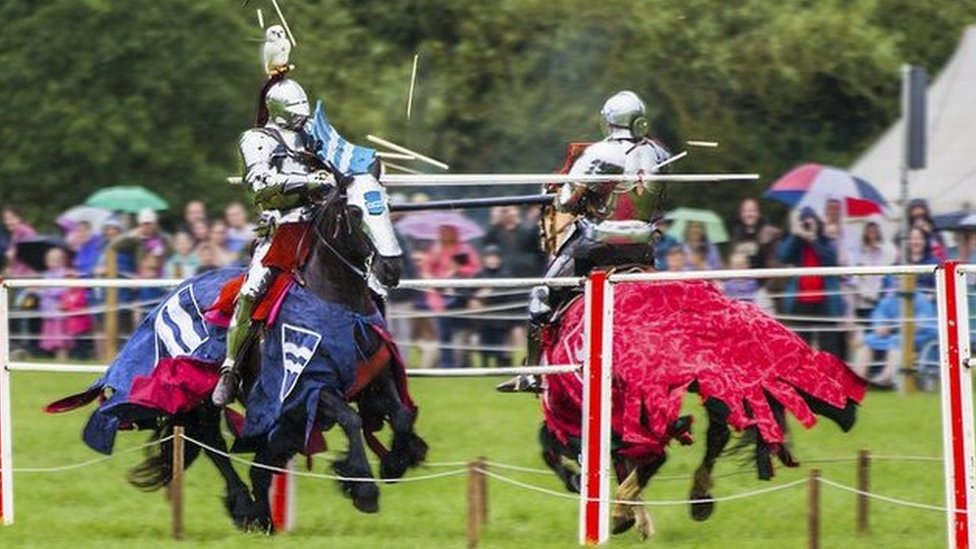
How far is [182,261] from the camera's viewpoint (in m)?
19.8

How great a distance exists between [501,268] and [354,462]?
7.80 meters

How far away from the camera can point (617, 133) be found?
1208 centimetres

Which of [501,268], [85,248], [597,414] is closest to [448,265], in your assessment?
[501,268]

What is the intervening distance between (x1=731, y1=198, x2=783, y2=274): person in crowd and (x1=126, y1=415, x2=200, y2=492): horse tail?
7235 mm

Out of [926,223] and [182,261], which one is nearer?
Result: [926,223]

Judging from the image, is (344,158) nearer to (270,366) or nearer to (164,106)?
(270,366)

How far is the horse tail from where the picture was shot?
41.1 ft

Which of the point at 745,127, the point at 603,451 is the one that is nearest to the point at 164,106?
the point at 745,127

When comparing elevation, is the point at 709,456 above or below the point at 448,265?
below

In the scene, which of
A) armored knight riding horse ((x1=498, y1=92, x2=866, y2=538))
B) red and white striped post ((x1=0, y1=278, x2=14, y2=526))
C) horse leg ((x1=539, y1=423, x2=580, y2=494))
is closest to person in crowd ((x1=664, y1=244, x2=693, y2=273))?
horse leg ((x1=539, y1=423, x2=580, y2=494))

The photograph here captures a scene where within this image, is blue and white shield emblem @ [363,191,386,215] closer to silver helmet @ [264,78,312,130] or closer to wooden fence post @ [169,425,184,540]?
silver helmet @ [264,78,312,130]

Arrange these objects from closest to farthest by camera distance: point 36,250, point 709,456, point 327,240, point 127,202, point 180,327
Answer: point 327,240 < point 709,456 < point 180,327 < point 36,250 < point 127,202

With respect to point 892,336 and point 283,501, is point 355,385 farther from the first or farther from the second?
point 892,336

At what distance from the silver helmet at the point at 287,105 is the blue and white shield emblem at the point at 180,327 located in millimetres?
1109
